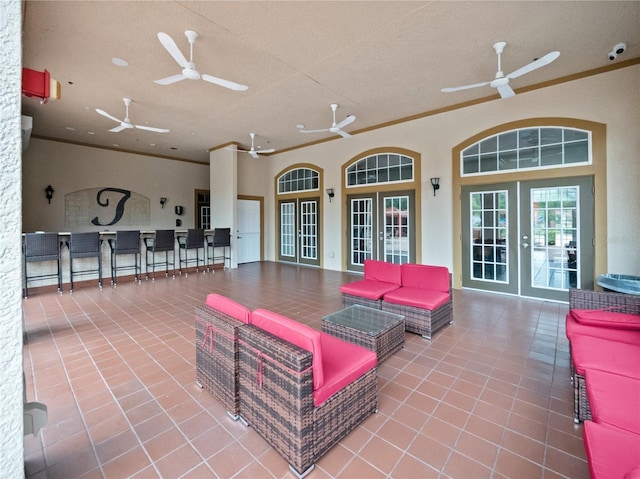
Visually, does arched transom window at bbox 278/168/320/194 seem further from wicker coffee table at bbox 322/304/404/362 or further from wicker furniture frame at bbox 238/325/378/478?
wicker furniture frame at bbox 238/325/378/478

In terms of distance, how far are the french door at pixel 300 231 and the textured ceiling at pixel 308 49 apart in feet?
10.3

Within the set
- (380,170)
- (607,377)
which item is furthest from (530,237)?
(607,377)

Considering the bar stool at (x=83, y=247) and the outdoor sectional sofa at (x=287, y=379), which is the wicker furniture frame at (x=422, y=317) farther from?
the bar stool at (x=83, y=247)

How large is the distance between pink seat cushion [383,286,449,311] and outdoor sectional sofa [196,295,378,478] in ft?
4.97

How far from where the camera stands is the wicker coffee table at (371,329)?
278cm

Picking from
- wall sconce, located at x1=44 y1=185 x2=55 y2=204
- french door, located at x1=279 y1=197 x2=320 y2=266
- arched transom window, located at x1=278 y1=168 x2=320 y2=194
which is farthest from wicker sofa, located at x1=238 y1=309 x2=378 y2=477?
wall sconce, located at x1=44 y1=185 x2=55 y2=204

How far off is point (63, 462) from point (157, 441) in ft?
1.55

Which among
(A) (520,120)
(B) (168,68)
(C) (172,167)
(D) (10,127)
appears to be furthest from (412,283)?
(C) (172,167)

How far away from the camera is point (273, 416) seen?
171 centimetres

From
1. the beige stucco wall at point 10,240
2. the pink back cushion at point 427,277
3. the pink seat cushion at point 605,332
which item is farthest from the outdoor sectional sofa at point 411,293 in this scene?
the beige stucco wall at point 10,240

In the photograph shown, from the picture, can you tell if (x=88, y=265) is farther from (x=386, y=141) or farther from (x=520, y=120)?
(x=520, y=120)

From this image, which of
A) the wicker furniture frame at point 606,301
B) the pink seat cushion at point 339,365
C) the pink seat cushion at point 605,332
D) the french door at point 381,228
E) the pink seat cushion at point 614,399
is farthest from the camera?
the french door at point 381,228

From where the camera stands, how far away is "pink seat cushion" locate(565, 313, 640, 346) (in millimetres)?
2213

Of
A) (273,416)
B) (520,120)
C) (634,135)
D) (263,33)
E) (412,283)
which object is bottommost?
(273,416)
